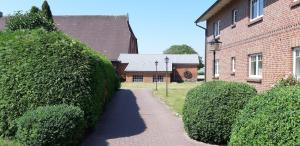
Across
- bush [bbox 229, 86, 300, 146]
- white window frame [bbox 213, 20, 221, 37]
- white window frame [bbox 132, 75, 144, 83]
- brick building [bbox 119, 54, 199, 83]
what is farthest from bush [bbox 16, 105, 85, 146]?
white window frame [bbox 132, 75, 144, 83]

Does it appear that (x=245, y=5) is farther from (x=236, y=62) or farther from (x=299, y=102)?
(x=299, y=102)

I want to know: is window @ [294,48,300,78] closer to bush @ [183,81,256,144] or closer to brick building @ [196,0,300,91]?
brick building @ [196,0,300,91]

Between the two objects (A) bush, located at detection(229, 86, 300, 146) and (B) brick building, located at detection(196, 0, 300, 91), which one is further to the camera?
(B) brick building, located at detection(196, 0, 300, 91)

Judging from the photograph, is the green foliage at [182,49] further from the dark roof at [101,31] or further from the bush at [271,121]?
the bush at [271,121]

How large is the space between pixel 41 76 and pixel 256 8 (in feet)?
30.4

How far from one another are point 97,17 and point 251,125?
57382 millimetres

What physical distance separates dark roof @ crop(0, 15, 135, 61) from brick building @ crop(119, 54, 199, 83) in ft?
7.51

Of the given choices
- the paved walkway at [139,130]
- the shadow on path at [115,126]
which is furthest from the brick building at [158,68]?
the paved walkway at [139,130]

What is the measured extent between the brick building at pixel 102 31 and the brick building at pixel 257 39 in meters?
35.0

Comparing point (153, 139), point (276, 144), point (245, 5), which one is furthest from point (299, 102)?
point (245, 5)

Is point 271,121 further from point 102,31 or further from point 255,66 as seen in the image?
point 102,31

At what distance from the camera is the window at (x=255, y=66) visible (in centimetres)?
1512

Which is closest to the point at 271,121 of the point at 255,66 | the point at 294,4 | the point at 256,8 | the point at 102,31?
the point at 294,4

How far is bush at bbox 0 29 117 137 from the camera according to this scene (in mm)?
9883
